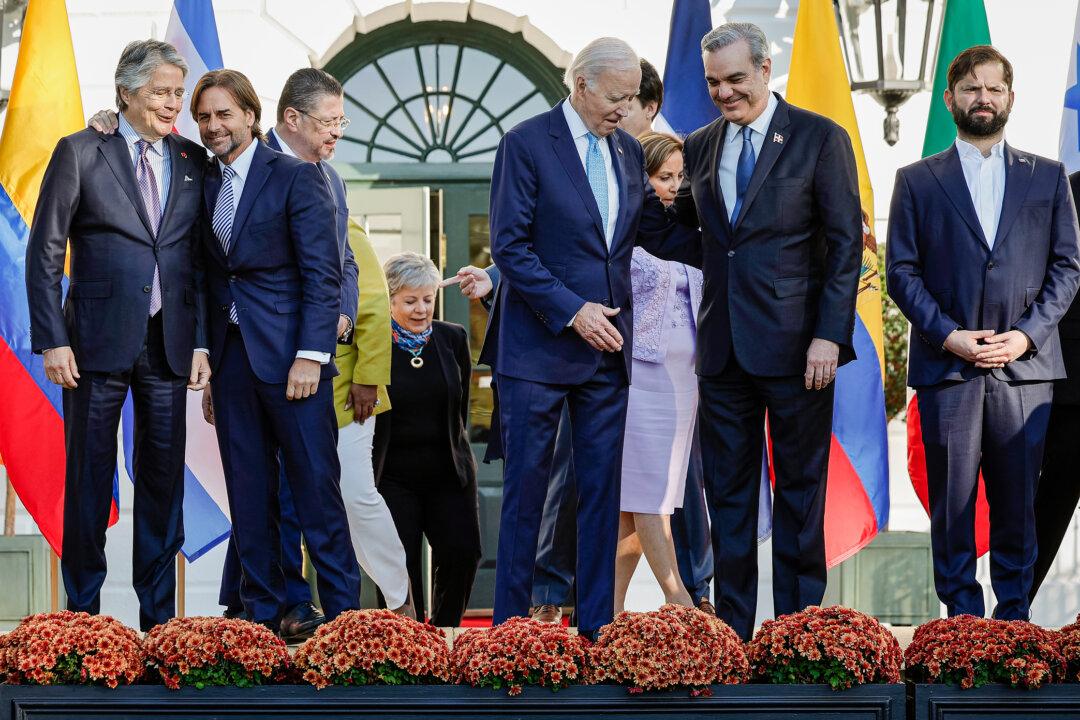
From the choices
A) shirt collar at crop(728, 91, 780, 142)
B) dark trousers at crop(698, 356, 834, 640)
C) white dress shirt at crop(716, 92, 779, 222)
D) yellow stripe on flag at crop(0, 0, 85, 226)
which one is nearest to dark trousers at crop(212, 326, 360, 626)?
dark trousers at crop(698, 356, 834, 640)

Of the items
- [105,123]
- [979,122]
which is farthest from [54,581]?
[979,122]

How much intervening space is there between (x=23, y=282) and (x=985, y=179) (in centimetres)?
377

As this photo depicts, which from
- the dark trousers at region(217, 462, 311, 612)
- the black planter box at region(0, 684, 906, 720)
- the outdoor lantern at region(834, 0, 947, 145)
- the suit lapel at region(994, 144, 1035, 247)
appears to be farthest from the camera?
the outdoor lantern at region(834, 0, 947, 145)

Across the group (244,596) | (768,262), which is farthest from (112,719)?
(768,262)

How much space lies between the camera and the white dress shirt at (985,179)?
13.6 feet

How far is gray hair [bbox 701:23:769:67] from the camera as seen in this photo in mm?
3801

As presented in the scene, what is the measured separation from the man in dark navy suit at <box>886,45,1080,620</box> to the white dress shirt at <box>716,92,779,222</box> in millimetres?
552

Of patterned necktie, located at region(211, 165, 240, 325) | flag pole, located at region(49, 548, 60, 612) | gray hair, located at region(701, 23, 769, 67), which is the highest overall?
gray hair, located at region(701, 23, 769, 67)

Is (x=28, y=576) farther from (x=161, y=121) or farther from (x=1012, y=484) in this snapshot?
(x=1012, y=484)

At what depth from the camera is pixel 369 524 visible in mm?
4680

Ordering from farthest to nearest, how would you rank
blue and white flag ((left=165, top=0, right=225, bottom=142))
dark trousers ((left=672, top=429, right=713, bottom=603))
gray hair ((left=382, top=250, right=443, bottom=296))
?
1. blue and white flag ((left=165, top=0, right=225, bottom=142))
2. gray hair ((left=382, top=250, right=443, bottom=296))
3. dark trousers ((left=672, top=429, right=713, bottom=603))

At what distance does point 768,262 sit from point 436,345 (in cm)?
162

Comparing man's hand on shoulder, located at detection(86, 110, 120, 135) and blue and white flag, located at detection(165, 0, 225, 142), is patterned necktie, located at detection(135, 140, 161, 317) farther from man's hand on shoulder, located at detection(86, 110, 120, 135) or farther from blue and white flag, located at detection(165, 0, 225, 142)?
blue and white flag, located at detection(165, 0, 225, 142)

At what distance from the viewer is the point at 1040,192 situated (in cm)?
415
